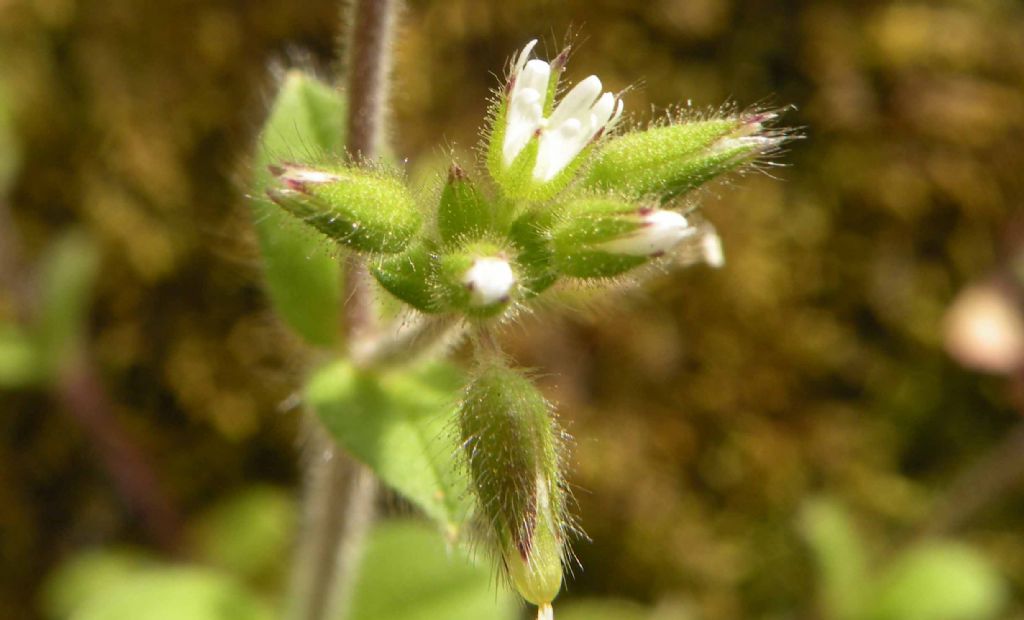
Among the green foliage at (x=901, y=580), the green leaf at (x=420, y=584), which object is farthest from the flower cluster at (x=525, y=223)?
the green foliage at (x=901, y=580)

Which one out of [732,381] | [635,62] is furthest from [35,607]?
[635,62]

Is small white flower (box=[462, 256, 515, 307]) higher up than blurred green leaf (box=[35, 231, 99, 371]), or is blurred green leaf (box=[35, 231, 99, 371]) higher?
blurred green leaf (box=[35, 231, 99, 371])

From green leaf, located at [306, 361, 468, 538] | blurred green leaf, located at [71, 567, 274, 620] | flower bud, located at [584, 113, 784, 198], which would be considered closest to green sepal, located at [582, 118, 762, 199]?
flower bud, located at [584, 113, 784, 198]

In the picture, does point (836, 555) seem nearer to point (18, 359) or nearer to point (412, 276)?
point (412, 276)

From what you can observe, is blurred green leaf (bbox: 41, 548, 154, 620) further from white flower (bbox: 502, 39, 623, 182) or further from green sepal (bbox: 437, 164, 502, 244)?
white flower (bbox: 502, 39, 623, 182)

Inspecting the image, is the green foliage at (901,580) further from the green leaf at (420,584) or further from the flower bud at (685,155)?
the flower bud at (685,155)

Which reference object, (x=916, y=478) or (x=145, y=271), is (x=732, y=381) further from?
(x=145, y=271)
